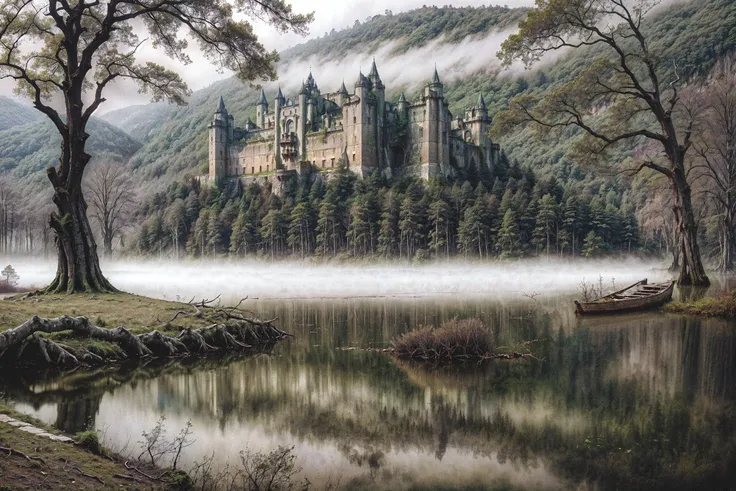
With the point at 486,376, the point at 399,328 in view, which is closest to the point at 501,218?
the point at 399,328

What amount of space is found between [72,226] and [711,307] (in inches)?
781

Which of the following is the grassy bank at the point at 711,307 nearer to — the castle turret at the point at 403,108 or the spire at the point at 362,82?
the spire at the point at 362,82

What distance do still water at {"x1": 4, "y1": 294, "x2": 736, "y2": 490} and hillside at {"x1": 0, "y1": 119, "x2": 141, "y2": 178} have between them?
288ft

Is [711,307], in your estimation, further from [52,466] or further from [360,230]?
[360,230]

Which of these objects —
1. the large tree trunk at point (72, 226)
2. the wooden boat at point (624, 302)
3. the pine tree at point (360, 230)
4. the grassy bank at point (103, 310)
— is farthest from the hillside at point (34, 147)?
the wooden boat at point (624, 302)

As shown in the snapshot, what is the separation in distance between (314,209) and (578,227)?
30.8 m

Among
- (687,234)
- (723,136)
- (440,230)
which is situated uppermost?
(723,136)

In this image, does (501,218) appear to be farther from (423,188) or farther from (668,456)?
(668,456)

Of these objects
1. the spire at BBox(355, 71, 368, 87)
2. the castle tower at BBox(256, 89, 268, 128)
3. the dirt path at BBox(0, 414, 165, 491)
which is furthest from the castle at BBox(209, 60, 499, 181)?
the dirt path at BBox(0, 414, 165, 491)

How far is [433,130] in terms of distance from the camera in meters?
79.3

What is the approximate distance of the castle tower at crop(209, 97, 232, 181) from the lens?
9462 cm

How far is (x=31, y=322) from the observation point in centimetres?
1087

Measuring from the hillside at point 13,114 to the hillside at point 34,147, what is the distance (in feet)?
48.9

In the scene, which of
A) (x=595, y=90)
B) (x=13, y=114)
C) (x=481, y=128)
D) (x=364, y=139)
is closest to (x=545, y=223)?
(x=364, y=139)
